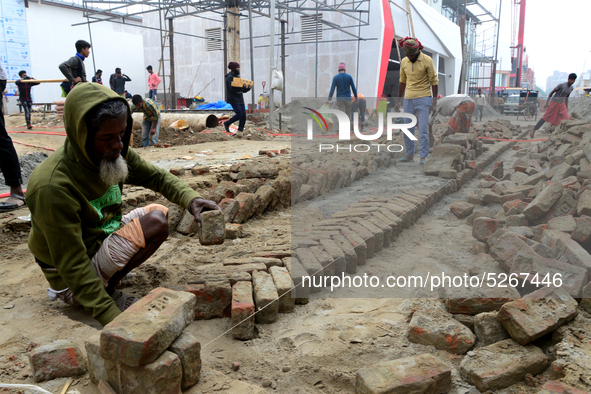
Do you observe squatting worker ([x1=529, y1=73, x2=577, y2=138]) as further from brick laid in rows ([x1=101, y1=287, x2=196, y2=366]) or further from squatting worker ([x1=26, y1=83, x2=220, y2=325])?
brick laid in rows ([x1=101, y1=287, x2=196, y2=366])

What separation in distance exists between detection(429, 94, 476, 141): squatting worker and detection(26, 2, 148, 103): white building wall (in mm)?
22246

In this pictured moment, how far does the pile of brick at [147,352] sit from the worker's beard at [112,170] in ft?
2.34

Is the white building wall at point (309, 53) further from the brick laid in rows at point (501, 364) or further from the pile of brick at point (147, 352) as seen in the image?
the pile of brick at point (147, 352)

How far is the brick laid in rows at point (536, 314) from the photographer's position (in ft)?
5.71

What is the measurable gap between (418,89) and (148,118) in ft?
20.0

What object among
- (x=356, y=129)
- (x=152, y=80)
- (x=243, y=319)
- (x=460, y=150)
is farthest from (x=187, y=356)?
(x=152, y=80)

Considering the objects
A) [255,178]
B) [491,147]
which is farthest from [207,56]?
[491,147]

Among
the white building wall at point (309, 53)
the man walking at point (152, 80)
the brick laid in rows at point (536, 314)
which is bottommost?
the brick laid in rows at point (536, 314)

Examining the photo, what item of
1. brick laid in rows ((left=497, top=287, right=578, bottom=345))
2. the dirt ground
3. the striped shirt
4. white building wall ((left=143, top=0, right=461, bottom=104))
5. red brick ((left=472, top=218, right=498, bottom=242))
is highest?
white building wall ((left=143, top=0, right=461, bottom=104))

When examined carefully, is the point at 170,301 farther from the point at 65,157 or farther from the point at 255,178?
the point at 255,178

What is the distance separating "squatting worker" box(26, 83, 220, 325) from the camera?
1.86m

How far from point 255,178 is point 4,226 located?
235 cm

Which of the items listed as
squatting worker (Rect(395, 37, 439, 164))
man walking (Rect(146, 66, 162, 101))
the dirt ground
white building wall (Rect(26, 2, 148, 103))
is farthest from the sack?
white building wall (Rect(26, 2, 148, 103))

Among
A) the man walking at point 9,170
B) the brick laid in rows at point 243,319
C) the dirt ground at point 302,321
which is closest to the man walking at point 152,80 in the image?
the man walking at point 9,170
